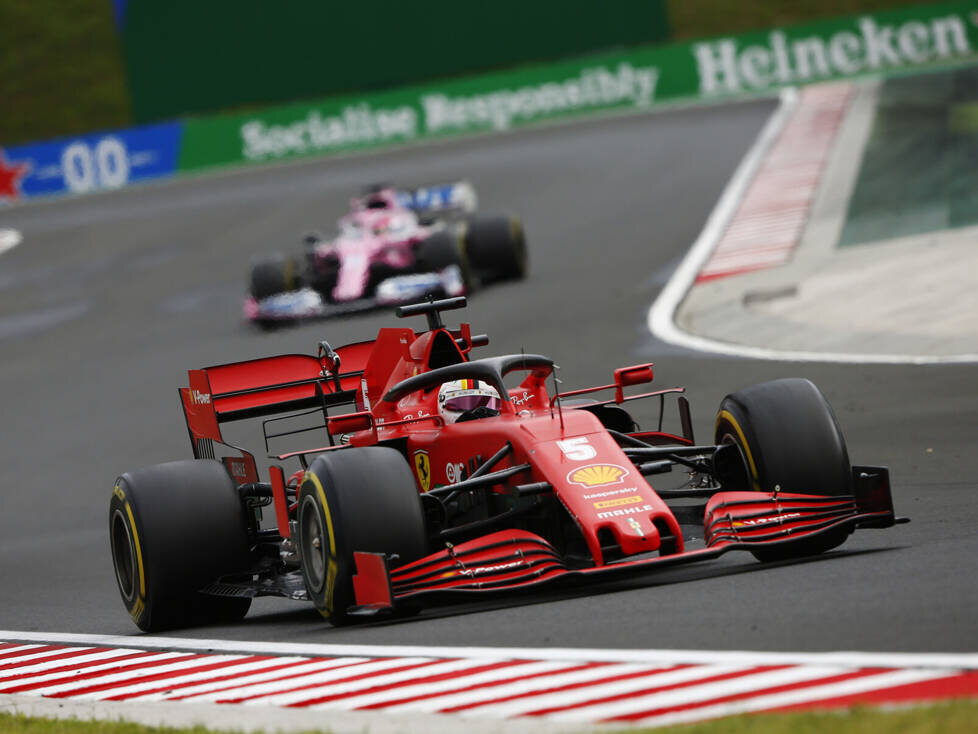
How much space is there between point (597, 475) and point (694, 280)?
14361 millimetres

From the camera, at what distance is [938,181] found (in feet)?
87.8

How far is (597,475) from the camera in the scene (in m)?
8.62

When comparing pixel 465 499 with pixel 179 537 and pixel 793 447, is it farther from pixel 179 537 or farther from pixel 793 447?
pixel 793 447

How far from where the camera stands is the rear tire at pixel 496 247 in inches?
993

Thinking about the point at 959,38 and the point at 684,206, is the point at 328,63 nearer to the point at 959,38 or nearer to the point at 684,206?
the point at 959,38

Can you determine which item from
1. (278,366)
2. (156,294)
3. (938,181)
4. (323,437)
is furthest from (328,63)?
(278,366)

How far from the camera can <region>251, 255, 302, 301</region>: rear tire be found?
80.4 ft

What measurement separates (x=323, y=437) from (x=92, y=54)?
1781 inches

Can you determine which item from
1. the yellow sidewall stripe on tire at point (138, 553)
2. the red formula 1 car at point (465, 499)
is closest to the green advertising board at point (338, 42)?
the red formula 1 car at point (465, 499)

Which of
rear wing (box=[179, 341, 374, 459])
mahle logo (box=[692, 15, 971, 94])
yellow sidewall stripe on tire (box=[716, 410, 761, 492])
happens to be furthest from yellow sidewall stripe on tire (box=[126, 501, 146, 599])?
mahle logo (box=[692, 15, 971, 94])

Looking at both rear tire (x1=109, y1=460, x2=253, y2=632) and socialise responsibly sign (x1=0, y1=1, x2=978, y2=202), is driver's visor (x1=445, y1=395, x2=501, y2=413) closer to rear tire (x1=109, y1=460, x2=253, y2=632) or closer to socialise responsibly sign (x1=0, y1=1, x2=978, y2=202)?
rear tire (x1=109, y1=460, x2=253, y2=632)

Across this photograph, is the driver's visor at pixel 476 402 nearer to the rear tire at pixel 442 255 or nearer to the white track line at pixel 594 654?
the white track line at pixel 594 654

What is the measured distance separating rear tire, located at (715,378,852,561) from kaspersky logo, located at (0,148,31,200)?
4123 cm

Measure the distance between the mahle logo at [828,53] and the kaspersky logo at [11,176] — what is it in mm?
19047
